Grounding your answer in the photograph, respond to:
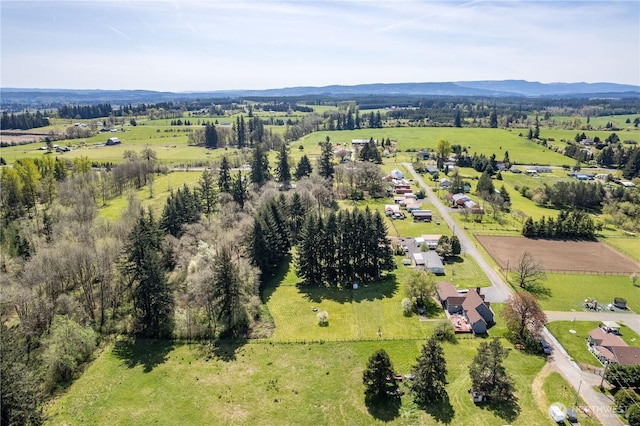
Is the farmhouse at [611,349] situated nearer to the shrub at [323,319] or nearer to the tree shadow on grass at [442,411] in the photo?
the tree shadow on grass at [442,411]

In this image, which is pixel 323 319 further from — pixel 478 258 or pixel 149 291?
pixel 478 258

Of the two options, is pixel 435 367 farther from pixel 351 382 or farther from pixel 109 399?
pixel 109 399

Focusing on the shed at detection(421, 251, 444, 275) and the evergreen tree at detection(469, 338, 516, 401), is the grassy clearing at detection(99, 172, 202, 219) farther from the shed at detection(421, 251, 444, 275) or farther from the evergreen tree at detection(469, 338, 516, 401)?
the evergreen tree at detection(469, 338, 516, 401)

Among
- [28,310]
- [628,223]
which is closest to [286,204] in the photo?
[28,310]

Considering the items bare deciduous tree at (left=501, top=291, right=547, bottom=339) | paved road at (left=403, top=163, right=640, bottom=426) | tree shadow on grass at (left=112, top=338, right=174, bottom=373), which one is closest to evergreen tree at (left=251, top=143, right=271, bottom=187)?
paved road at (left=403, top=163, right=640, bottom=426)

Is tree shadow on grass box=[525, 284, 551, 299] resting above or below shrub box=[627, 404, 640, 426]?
above

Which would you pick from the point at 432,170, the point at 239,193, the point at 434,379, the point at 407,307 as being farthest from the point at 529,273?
the point at 432,170

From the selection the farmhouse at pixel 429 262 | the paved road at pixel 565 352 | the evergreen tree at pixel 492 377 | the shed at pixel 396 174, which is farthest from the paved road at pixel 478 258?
the evergreen tree at pixel 492 377
